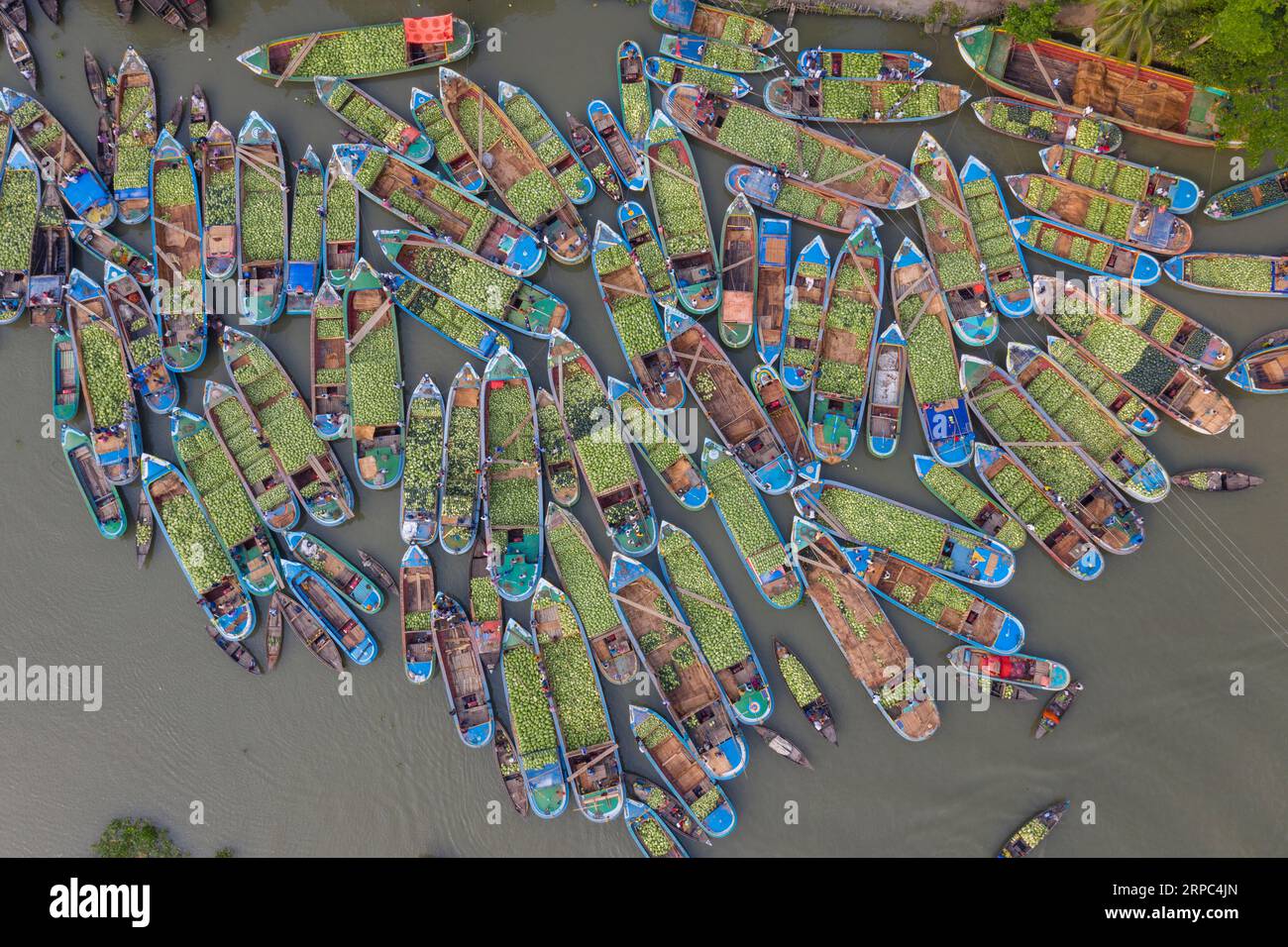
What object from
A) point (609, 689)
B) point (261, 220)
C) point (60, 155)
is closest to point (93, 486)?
point (261, 220)

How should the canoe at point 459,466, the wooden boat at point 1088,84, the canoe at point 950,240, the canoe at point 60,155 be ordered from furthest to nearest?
the canoe at point 60,155, the canoe at point 459,466, the canoe at point 950,240, the wooden boat at point 1088,84

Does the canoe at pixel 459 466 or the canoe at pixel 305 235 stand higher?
the canoe at pixel 305 235

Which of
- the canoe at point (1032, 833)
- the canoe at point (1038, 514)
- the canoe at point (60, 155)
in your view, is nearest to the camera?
the canoe at point (1032, 833)

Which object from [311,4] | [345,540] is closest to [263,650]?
[345,540]

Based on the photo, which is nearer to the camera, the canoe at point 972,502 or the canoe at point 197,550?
the canoe at point 972,502

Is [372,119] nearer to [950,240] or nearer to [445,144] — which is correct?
[445,144]

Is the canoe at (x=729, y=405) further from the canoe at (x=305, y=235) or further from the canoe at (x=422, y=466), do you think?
the canoe at (x=305, y=235)

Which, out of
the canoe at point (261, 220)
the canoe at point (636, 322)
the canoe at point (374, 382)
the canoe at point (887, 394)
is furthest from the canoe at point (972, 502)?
the canoe at point (261, 220)
